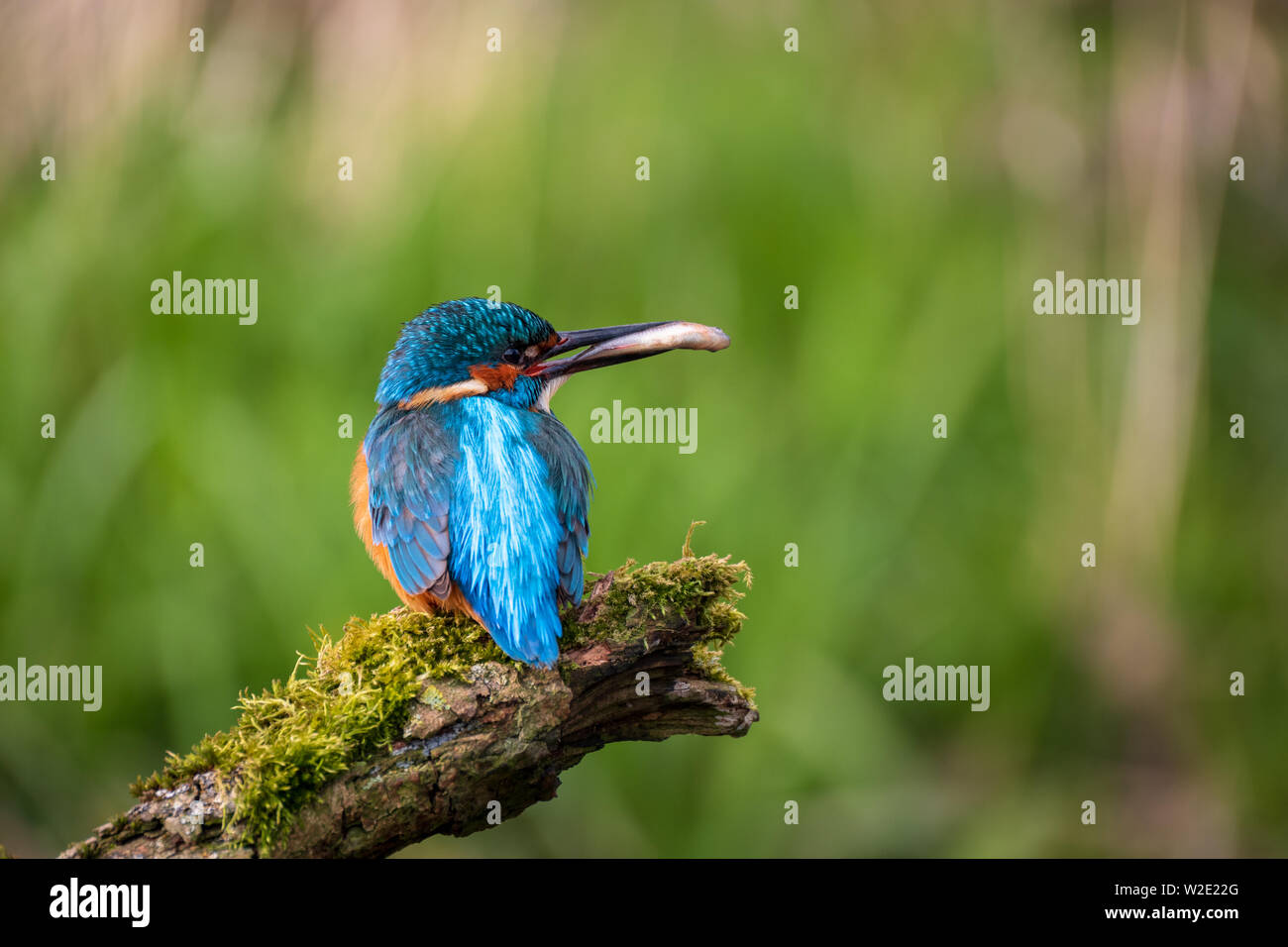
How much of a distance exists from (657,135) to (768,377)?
2.78 feet

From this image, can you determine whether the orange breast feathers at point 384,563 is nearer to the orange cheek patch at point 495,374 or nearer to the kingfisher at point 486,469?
the kingfisher at point 486,469

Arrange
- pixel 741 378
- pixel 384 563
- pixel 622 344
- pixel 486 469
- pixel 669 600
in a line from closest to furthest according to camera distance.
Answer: pixel 669 600, pixel 486 469, pixel 384 563, pixel 622 344, pixel 741 378

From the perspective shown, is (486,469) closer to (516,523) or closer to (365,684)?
(516,523)

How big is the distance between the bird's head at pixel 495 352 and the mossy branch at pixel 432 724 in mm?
527

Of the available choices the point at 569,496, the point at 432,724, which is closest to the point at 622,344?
the point at 569,496

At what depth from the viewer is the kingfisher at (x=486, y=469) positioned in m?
1.97

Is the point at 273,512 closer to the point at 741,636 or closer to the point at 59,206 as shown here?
the point at 59,206

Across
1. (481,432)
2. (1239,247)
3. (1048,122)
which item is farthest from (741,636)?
(1239,247)

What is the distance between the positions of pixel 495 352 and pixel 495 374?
0.16 ft

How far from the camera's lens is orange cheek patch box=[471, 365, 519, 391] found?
2.37 metres

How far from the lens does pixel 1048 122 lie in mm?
3383

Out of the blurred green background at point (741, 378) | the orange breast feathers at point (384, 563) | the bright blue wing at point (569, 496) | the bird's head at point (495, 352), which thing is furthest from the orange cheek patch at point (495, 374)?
the blurred green background at point (741, 378)

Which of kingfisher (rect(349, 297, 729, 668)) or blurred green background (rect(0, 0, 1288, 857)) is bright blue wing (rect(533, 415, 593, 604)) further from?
blurred green background (rect(0, 0, 1288, 857))

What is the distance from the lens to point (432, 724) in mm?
1737
